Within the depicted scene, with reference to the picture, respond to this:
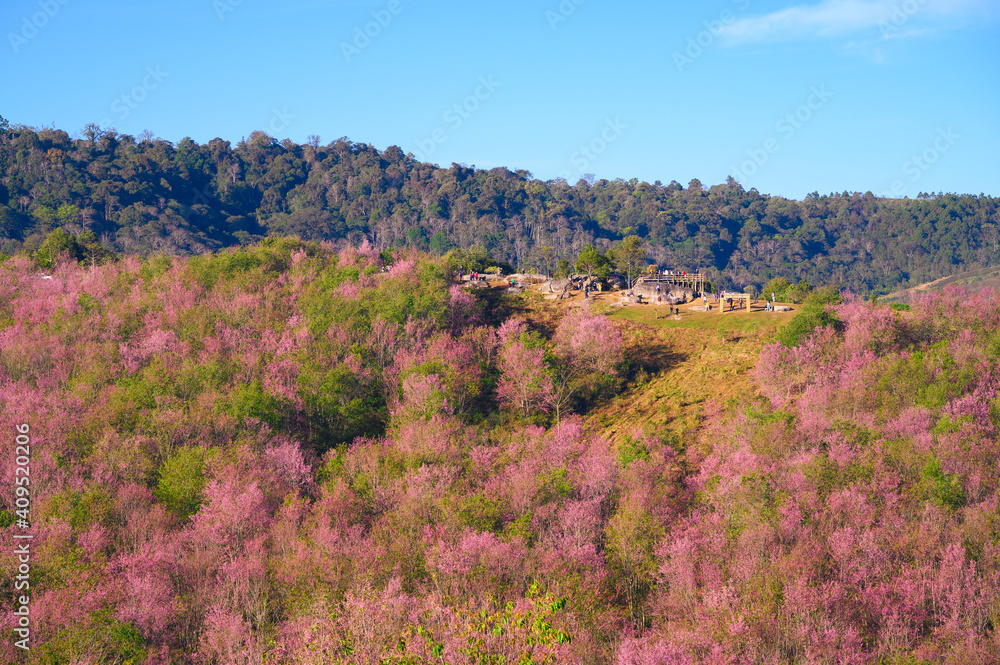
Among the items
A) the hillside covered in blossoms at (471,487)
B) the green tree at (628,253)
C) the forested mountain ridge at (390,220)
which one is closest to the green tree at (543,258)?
the forested mountain ridge at (390,220)

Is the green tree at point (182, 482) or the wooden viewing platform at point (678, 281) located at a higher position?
the wooden viewing platform at point (678, 281)

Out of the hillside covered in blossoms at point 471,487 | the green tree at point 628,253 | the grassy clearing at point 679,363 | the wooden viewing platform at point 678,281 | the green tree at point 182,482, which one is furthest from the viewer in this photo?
the green tree at point 628,253

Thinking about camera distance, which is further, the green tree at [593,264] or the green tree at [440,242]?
the green tree at [440,242]

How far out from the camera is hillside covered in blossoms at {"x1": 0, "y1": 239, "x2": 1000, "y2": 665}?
931 inches

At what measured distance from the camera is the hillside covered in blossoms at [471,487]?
77.6 feet

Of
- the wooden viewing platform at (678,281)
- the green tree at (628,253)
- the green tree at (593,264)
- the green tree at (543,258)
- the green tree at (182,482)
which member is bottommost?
the green tree at (182,482)

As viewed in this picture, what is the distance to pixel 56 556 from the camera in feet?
88.5

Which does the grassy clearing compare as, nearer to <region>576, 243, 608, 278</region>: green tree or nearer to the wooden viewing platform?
the wooden viewing platform

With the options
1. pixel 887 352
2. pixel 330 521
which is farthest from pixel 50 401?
pixel 887 352

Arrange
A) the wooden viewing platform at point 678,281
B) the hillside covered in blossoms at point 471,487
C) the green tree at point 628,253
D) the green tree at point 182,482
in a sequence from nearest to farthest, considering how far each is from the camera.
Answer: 1. the hillside covered in blossoms at point 471,487
2. the green tree at point 182,482
3. the wooden viewing platform at point 678,281
4. the green tree at point 628,253

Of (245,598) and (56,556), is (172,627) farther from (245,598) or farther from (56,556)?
(56,556)

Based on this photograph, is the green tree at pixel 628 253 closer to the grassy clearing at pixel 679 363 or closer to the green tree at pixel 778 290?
the green tree at pixel 778 290

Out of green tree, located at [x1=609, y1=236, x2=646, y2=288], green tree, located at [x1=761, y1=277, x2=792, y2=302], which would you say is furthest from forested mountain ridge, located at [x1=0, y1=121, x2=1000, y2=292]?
green tree, located at [x1=761, y1=277, x2=792, y2=302]

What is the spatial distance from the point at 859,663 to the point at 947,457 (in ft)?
43.4
